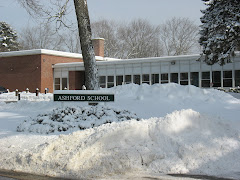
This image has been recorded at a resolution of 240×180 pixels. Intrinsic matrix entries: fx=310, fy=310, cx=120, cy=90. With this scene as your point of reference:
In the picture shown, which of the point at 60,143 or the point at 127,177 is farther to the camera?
the point at 60,143

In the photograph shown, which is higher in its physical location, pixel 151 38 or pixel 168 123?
pixel 151 38

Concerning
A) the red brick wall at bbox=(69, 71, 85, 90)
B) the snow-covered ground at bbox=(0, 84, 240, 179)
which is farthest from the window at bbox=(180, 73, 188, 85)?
the snow-covered ground at bbox=(0, 84, 240, 179)

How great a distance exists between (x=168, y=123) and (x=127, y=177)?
1.73 meters

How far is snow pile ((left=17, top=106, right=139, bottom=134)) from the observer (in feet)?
29.7

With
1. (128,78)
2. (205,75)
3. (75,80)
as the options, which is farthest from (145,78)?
(75,80)

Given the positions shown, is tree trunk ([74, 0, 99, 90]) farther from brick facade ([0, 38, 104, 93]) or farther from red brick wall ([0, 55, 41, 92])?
red brick wall ([0, 55, 41, 92])

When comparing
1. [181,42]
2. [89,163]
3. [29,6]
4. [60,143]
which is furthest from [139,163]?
[181,42]

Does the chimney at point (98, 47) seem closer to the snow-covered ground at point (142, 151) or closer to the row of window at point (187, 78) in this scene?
the row of window at point (187, 78)

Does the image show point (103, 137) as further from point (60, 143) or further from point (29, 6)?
point (29, 6)

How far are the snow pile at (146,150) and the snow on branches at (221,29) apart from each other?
18066mm

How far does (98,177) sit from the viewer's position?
17.5 feet

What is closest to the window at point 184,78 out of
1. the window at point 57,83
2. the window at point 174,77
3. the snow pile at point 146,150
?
the window at point 174,77

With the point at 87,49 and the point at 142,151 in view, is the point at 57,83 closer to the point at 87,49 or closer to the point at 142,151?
the point at 87,49

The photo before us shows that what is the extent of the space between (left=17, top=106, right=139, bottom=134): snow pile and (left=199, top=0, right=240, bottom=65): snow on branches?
51.8ft
